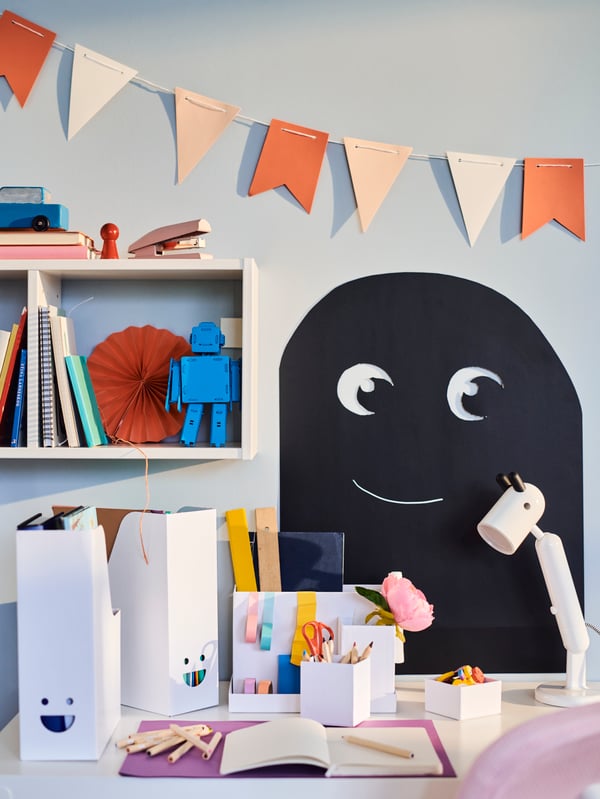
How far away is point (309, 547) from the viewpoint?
66.1 inches

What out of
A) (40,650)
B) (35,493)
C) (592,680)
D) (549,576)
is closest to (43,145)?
(35,493)

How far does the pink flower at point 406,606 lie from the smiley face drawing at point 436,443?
0.17m

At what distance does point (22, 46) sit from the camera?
171 cm

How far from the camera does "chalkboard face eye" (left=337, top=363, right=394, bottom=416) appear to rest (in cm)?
173

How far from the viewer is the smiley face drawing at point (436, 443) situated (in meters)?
1.72

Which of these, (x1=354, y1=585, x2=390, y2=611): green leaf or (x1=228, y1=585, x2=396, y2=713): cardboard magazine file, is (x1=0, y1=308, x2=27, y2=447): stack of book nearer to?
(x1=228, y1=585, x2=396, y2=713): cardboard magazine file

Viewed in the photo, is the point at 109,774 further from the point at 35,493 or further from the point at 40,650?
the point at 35,493

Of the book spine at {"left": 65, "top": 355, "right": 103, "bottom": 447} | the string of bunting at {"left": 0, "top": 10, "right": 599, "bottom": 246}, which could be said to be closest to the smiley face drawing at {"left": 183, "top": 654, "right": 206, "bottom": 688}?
the book spine at {"left": 65, "top": 355, "right": 103, "bottom": 447}

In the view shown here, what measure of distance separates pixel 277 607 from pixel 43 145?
1.06 metres

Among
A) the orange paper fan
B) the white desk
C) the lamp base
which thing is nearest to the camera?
the white desk

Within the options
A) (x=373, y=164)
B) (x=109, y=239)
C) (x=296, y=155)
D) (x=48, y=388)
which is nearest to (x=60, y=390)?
(x=48, y=388)

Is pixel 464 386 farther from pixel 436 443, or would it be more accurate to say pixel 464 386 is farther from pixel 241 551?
pixel 241 551

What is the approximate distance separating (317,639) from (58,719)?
475 mm

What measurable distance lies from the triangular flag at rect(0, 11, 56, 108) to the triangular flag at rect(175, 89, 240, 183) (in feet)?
0.96
